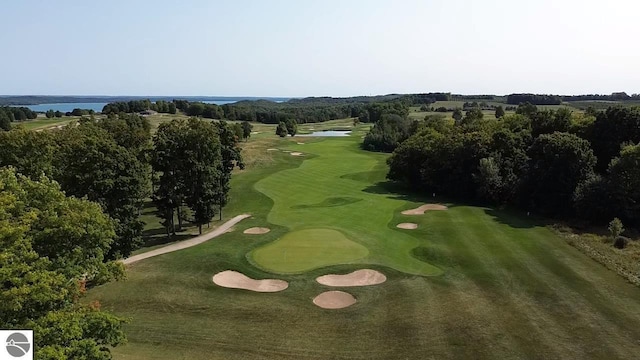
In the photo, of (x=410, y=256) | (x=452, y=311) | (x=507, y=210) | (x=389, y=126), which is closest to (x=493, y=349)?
(x=452, y=311)

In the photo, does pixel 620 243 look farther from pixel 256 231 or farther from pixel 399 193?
pixel 256 231

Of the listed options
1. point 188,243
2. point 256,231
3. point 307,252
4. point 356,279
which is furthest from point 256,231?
point 356,279

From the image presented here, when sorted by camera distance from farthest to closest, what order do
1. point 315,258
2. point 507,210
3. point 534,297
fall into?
point 507,210 < point 315,258 < point 534,297

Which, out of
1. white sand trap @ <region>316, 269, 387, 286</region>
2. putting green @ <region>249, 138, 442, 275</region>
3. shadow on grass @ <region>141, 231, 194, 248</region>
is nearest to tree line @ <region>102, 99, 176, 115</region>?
putting green @ <region>249, 138, 442, 275</region>

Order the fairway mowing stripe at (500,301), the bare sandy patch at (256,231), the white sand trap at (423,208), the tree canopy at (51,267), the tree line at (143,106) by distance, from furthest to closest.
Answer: the tree line at (143,106), the white sand trap at (423,208), the bare sandy patch at (256,231), the fairway mowing stripe at (500,301), the tree canopy at (51,267)

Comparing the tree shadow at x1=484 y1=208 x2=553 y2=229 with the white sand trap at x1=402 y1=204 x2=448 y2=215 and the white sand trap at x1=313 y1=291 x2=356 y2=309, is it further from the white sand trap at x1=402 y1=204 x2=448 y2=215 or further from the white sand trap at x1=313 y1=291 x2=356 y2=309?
the white sand trap at x1=313 y1=291 x2=356 y2=309

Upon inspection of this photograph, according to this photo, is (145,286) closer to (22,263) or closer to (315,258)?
(315,258)

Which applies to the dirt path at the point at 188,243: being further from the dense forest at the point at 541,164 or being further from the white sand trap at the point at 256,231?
the dense forest at the point at 541,164

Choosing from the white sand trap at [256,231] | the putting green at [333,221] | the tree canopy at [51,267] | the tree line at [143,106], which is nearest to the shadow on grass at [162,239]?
the white sand trap at [256,231]

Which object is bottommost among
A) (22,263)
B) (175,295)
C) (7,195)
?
(175,295)
